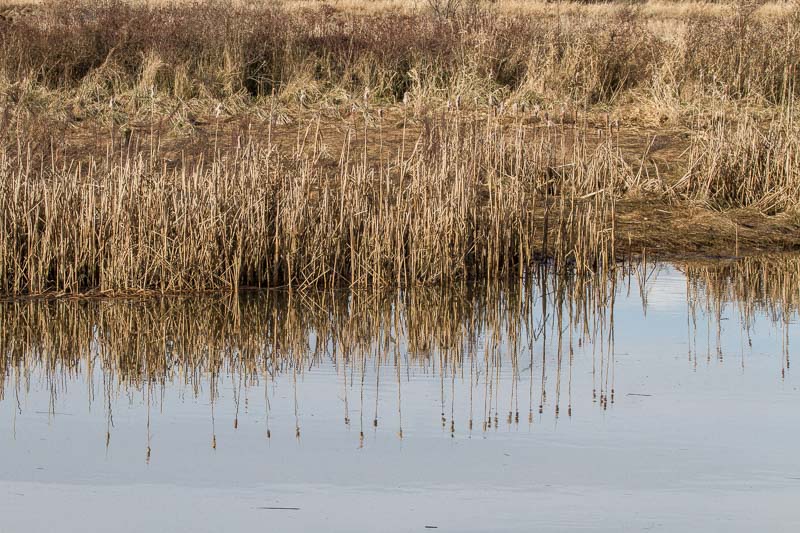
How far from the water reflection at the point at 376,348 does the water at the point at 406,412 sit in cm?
2

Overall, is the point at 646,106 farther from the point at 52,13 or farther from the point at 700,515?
the point at 700,515

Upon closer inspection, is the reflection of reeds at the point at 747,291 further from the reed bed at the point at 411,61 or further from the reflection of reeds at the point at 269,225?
the reed bed at the point at 411,61

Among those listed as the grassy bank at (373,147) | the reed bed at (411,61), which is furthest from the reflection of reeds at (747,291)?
the reed bed at (411,61)

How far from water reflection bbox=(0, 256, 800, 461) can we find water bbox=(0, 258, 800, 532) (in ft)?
0.07

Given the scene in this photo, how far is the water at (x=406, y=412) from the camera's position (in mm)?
4422

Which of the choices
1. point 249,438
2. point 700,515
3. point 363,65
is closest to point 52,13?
point 363,65

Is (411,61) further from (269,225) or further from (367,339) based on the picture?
(367,339)

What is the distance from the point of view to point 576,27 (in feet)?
53.7

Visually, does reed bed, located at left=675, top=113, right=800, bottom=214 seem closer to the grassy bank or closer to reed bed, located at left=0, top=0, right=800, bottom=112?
the grassy bank

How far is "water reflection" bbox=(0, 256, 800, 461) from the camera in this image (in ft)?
19.1

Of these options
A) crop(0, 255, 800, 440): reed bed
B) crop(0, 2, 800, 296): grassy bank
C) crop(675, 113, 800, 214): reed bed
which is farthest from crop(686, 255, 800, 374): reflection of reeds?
crop(675, 113, 800, 214): reed bed

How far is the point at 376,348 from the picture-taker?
6.95 metres

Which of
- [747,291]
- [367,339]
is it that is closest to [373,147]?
[747,291]

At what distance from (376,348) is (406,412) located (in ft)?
4.30
